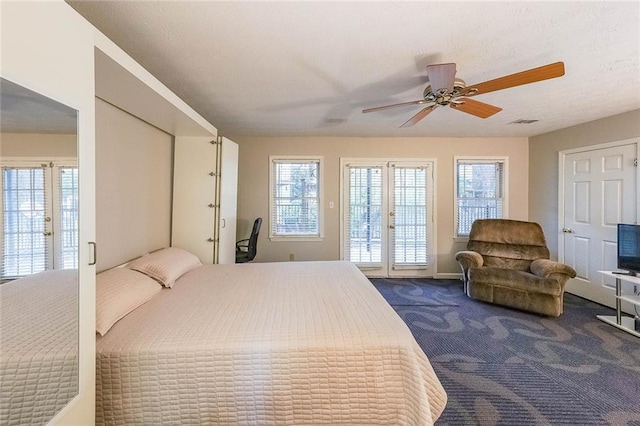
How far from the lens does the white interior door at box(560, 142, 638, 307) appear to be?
3.09 meters

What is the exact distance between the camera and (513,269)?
3.41 m

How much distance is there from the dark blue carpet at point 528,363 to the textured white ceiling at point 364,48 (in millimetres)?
2417

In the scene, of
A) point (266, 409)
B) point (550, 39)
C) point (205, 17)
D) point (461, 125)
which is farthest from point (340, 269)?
point (461, 125)

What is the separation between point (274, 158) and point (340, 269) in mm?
2564

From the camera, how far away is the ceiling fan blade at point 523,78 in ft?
5.06

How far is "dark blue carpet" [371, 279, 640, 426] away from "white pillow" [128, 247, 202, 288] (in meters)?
2.20

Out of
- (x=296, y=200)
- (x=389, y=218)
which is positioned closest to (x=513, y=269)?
(x=389, y=218)

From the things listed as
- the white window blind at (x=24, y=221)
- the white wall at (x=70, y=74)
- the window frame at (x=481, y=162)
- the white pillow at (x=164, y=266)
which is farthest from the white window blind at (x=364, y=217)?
the white window blind at (x=24, y=221)

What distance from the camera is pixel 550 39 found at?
1.68 meters

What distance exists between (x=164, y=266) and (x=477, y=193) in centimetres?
A: 477

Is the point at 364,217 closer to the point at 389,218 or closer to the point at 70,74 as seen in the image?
the point at 389,218

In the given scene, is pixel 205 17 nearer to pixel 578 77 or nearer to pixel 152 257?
pixel 152 257

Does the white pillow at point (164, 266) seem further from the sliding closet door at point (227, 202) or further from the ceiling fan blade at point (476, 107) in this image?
the ceiling fan blade at point (476, 107)

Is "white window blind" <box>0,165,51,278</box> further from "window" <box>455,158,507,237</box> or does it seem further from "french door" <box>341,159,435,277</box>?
"window" <box>455,158,507,237</box>
